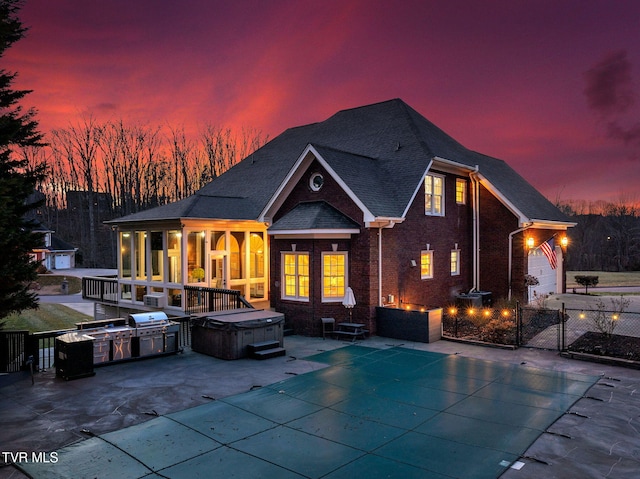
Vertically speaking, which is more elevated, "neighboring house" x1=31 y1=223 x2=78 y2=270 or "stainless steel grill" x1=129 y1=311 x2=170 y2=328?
"neighboring house" x1=31 y1=223 x2=78 y2=270

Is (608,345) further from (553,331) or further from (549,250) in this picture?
(549,250)

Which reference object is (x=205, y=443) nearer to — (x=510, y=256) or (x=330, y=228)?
(x=330, y=228)

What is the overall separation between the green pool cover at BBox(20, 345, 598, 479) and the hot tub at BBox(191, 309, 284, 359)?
98.7 inches

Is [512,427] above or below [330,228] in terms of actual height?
below

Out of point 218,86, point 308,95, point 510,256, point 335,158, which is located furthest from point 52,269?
point 510,256

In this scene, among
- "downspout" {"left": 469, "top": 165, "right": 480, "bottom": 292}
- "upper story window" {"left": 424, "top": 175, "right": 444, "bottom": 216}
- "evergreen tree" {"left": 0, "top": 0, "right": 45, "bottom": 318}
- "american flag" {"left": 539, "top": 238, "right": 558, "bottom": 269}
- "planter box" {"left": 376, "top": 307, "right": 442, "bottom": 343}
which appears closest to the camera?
"evergreen tree" {"left": 0, "top": 0, "right": 45, "bottom": 318}

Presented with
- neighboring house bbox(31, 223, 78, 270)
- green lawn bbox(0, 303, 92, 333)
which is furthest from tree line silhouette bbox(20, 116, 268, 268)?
green lawn bbox(0, 303, 92, 333)

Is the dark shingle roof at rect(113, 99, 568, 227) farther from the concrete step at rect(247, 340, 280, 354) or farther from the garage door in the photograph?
the concrete step at rect(247, 340, 280, 354)

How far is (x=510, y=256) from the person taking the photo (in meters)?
20.4

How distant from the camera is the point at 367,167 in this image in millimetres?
17828

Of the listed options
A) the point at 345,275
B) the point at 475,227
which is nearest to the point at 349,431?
the point at 345,275

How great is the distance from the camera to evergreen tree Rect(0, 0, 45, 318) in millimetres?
10789

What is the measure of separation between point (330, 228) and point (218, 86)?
76.2 ft

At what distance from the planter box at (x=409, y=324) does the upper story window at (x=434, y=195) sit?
535cm
